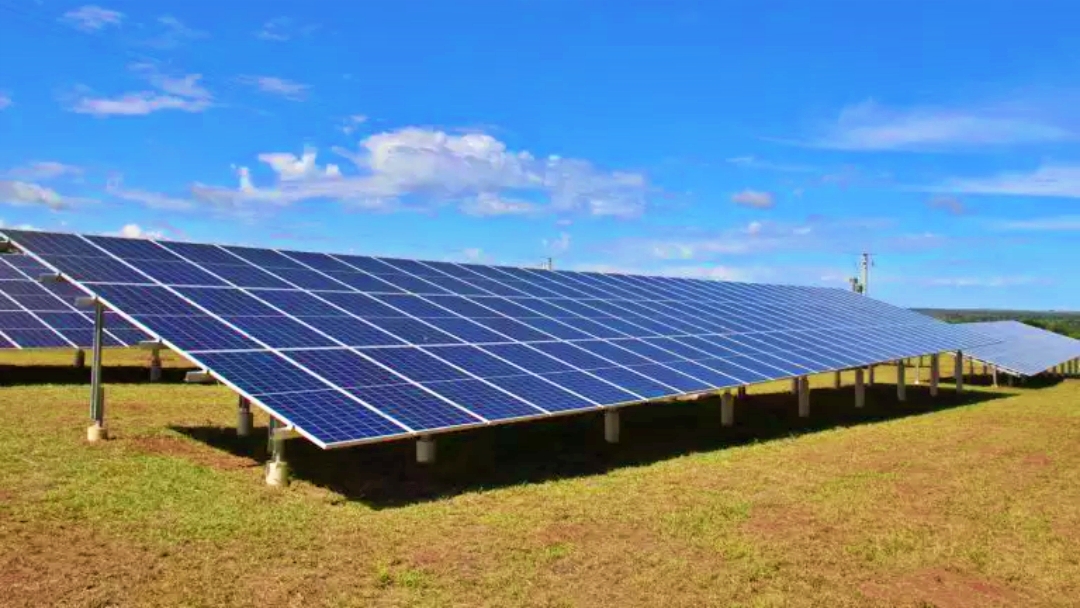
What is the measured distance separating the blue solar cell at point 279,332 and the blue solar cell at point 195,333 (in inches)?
16.4

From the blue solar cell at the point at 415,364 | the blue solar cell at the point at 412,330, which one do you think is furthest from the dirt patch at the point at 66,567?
the blue solar cell at the point at 412,330

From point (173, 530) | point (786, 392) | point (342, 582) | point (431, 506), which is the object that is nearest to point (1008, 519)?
point (431, 506)

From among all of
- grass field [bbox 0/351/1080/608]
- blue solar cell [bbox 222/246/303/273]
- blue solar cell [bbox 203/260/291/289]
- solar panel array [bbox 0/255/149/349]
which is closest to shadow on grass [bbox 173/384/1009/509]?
grass field [bbox 0/351/1080/608]

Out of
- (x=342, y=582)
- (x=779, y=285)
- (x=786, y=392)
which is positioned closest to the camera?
(x=342, y=582)

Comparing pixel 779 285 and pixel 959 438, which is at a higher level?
pixel 779 285

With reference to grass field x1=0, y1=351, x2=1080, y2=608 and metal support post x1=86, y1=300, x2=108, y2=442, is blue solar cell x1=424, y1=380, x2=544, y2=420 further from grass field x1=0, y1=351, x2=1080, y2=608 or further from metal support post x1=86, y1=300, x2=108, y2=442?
metal support post x1=86, y1=300, x2=108, y2=442

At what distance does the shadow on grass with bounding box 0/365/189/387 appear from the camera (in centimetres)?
3084

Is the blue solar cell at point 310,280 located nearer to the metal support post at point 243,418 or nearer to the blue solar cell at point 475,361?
the metal support post at point 243,418

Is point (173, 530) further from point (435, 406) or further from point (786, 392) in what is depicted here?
point (786, 392)

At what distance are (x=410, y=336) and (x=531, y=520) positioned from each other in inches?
293

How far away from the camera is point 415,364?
1797 centimetres

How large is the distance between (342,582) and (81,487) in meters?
6.67

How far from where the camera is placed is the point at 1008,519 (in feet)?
49.2

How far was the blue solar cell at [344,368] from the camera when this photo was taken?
1605 cm
